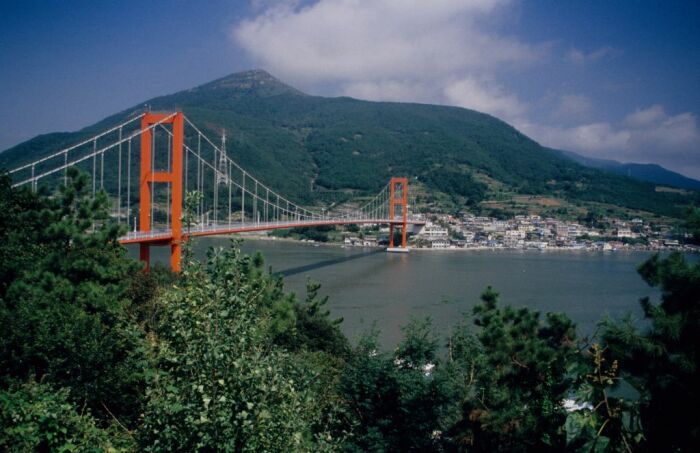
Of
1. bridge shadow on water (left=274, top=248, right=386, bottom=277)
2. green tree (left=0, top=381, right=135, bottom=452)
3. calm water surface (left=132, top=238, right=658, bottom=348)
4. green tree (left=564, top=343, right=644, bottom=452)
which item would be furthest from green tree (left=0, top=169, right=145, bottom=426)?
bridge shadow on water (left=274, top=248, right=386, bottom=277)

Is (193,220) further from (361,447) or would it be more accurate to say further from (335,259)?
(335,259)

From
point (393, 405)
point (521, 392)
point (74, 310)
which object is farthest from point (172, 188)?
point (521, 392)

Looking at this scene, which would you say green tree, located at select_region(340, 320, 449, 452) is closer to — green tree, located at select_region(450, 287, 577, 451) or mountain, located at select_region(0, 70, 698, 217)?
green tree, located at select_region(450, 287, 577, 451)

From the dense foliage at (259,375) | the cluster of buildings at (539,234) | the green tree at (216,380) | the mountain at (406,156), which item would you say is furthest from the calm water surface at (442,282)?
the mountain at (406,156)

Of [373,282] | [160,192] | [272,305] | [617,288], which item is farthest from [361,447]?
[160,192]

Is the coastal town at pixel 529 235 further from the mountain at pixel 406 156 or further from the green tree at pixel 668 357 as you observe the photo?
the green tree at pixel 668 357

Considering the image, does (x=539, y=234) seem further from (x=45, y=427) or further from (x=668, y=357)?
(x=45, y=427)

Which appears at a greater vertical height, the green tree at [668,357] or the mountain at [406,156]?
the mountain at [406,156]
